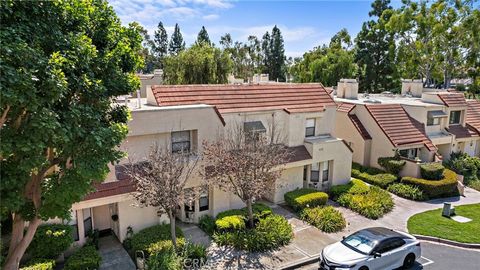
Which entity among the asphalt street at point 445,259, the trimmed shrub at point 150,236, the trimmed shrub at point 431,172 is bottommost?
the asphalt street at point 445,259

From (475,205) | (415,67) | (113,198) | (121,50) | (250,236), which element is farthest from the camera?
(415,67)

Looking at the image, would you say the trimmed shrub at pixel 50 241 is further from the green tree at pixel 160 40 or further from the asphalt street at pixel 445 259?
the green tree at pixel 160 40

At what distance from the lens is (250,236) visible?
1650cm

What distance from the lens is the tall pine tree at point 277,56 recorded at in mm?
86875

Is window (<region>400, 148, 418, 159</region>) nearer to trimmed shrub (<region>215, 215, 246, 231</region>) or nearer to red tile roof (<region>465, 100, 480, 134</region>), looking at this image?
red tile roof (<region>465, 100, 480, 134</region>)

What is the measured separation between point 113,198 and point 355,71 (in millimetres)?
49834

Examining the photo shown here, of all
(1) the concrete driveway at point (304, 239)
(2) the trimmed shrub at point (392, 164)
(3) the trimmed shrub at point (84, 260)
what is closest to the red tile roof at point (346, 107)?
(2) the trimmed shrub at point (392, 164)

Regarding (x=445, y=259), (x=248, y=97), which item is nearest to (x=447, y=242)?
(x=445, y=259)

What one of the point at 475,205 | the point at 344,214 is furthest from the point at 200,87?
the point at 475,205

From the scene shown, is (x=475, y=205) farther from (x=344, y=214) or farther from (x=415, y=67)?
(x=415, y=67)

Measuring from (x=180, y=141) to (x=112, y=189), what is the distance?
421 centimetres

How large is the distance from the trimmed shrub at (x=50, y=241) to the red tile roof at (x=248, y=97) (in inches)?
306

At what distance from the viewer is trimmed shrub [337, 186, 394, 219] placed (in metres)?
20.6

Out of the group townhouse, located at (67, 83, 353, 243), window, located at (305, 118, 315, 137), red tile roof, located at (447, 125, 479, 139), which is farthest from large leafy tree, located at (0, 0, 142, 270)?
red tile roof, located at (447, 125, 479, 139)
